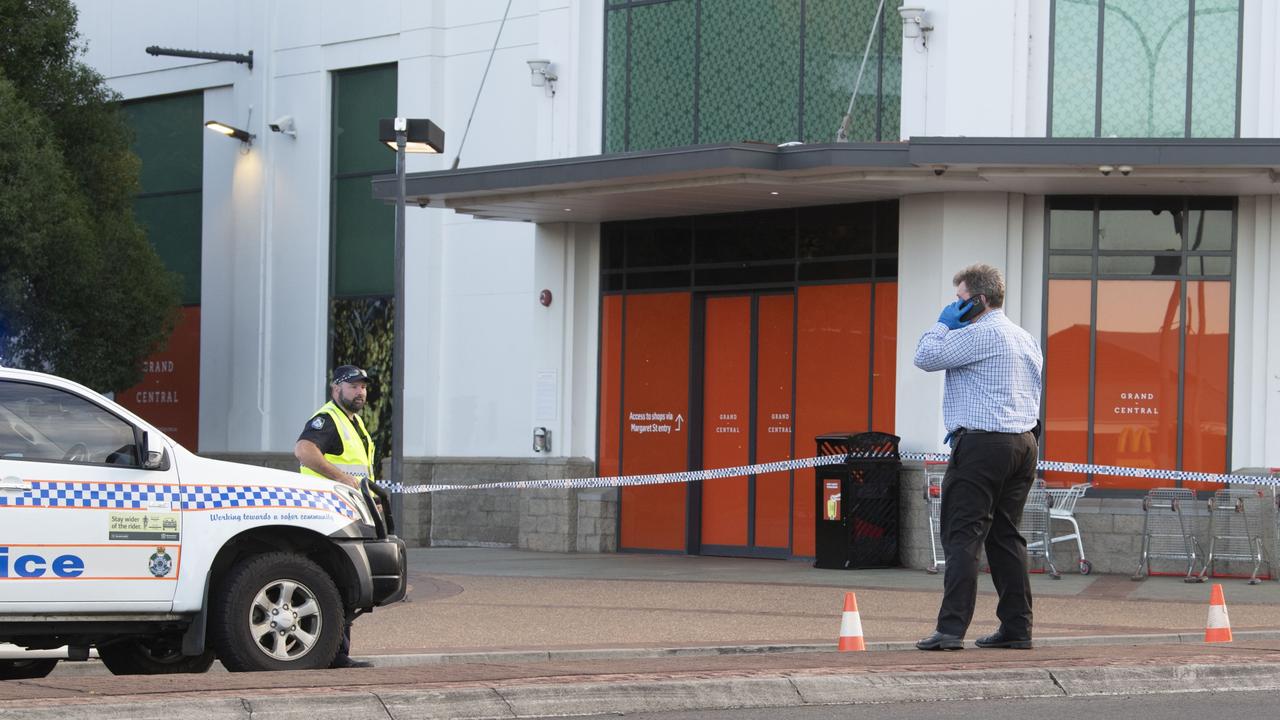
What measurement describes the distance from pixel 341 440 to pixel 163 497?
2265 millimetres

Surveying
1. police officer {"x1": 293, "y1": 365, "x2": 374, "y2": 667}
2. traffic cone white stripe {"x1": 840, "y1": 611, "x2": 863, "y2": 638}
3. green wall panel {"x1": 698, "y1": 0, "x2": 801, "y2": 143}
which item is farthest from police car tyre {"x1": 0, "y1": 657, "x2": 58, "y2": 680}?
green wall panel {"x1": 698, "y1": 0, "x2": 801, "y2": 143}

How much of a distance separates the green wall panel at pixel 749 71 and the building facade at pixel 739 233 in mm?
32

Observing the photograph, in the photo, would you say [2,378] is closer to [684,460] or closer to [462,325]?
[684,460]

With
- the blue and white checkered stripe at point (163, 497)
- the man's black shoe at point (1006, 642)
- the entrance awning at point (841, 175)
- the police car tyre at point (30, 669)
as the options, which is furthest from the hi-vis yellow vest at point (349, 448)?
the entrance awning at point (841, 175)

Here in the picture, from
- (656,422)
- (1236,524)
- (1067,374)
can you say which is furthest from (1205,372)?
(656,422)

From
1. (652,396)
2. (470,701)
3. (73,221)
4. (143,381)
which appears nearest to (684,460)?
(652,396)

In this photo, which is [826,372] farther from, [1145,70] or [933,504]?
[1145,70]

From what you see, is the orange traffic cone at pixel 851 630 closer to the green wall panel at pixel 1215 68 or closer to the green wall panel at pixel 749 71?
the green wall panel at pixel 1215 68

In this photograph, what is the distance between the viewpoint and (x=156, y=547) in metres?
9.35

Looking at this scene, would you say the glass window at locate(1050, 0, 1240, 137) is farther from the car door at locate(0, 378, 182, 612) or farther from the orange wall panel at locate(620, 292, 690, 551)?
the car door at locate(0, 378, 182, 612)

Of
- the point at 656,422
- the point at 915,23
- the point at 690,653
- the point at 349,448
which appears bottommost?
the point at 690,653

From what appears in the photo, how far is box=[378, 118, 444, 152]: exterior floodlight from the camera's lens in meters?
16.6

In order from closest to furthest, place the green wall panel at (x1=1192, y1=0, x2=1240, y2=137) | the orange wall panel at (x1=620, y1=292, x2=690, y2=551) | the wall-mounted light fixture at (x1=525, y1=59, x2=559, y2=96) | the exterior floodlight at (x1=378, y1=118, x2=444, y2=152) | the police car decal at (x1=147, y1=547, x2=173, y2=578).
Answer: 1. the police car decal at (x1=147, y1=547, x2=173, y2=578)
2. the exterior floodlight at (x1=378, y1=118, x2=444, y2=152)
3. the green wall panel at (x1=1192, y1=0, x2=1240, y2=137)
4. the orange wall panel at (x1=620, y1=292, x2=690, y2=551)
5. the wall-mounted light fixture at (x1=525, y1=59, x2=559, y2=96)

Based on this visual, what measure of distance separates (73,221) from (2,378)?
607 inches
